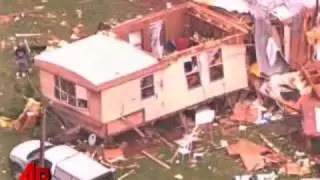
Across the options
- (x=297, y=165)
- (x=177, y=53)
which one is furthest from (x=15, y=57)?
(x=297, y=165)

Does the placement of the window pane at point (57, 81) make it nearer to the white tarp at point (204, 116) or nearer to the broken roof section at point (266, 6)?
the white tarp at point (204, 116)

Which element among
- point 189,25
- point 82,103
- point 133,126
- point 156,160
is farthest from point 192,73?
point 82,103

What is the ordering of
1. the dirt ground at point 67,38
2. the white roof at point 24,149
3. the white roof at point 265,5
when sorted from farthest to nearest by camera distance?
1. the white roof at point 265,5
2. the dirt ground at point 67,38
3. the white roof at point 24,149

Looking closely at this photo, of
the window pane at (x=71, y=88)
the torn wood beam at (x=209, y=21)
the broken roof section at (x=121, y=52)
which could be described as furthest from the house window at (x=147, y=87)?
the torn wood beam at (x=209, y=21)

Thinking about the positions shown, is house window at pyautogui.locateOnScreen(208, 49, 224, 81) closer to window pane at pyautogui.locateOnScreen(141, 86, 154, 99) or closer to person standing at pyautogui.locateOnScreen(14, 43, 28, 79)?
window pane at pyautogui.locateOnScreen(141, 86, 154, 99)

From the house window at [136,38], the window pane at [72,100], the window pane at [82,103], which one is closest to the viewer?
the window pane at [82,103]

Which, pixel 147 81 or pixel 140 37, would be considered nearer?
pixel 147 81

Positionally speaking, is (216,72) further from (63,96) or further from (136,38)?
(63,96)
